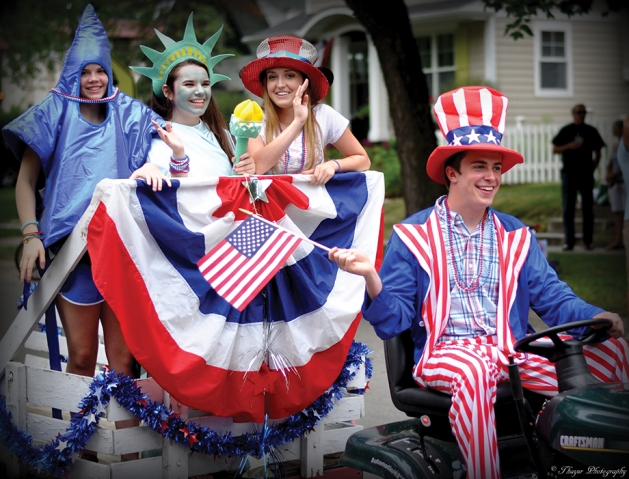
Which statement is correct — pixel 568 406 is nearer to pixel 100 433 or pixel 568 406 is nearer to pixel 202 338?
pixel 202 338

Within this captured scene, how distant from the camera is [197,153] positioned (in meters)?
3.87

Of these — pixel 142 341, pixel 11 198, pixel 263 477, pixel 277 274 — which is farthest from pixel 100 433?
pixel 11 198

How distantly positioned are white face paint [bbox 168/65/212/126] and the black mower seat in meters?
1.45

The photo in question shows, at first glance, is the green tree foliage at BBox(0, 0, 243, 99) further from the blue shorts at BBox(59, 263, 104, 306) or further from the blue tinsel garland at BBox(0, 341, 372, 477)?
the blue tinsel garland at BBox(0, 341, 372, 477)

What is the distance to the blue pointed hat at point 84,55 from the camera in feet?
12.7

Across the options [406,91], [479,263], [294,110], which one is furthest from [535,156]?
[479,263]

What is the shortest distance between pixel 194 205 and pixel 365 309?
89 cm

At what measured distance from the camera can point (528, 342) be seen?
9.37 ft

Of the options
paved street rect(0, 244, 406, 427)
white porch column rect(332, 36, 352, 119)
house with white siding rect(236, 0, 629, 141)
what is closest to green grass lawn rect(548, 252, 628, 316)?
paved street rect(0, 244, 406, 427)

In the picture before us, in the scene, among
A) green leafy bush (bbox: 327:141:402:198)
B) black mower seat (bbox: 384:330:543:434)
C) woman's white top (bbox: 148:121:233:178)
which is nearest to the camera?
black mower seat (bbox: 384:330:543:434)

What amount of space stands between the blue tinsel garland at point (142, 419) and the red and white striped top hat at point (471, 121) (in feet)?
4.47

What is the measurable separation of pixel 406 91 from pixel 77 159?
5.65m

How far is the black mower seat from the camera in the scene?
312 cm

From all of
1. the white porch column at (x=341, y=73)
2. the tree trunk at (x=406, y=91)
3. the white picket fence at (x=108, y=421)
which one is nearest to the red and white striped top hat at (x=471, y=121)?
the white picket fence at (x=108, y=421)
